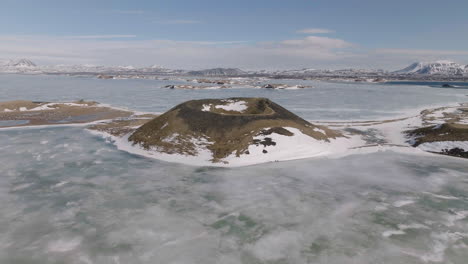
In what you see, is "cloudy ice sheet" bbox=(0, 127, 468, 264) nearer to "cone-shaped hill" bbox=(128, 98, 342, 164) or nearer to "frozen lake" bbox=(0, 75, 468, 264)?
"frozen lake" bbox=(0, 75, 468, 264)

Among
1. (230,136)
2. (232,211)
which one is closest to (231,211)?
(232,211)

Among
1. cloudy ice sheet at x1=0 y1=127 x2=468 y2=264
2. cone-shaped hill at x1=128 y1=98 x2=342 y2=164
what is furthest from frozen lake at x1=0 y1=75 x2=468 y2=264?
cone-shaped hill at x1=128 y1=98 x2=342 y2=164

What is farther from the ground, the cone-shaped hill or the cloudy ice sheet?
the cone-shaped hill

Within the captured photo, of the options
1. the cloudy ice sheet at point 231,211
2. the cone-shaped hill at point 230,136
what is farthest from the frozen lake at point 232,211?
the cone-shaped hill at point 230,136

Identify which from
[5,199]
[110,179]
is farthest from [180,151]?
[5,199]

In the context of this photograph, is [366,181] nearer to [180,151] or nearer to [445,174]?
[445,174]

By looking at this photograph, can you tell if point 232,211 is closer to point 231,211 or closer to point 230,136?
point 231,211
